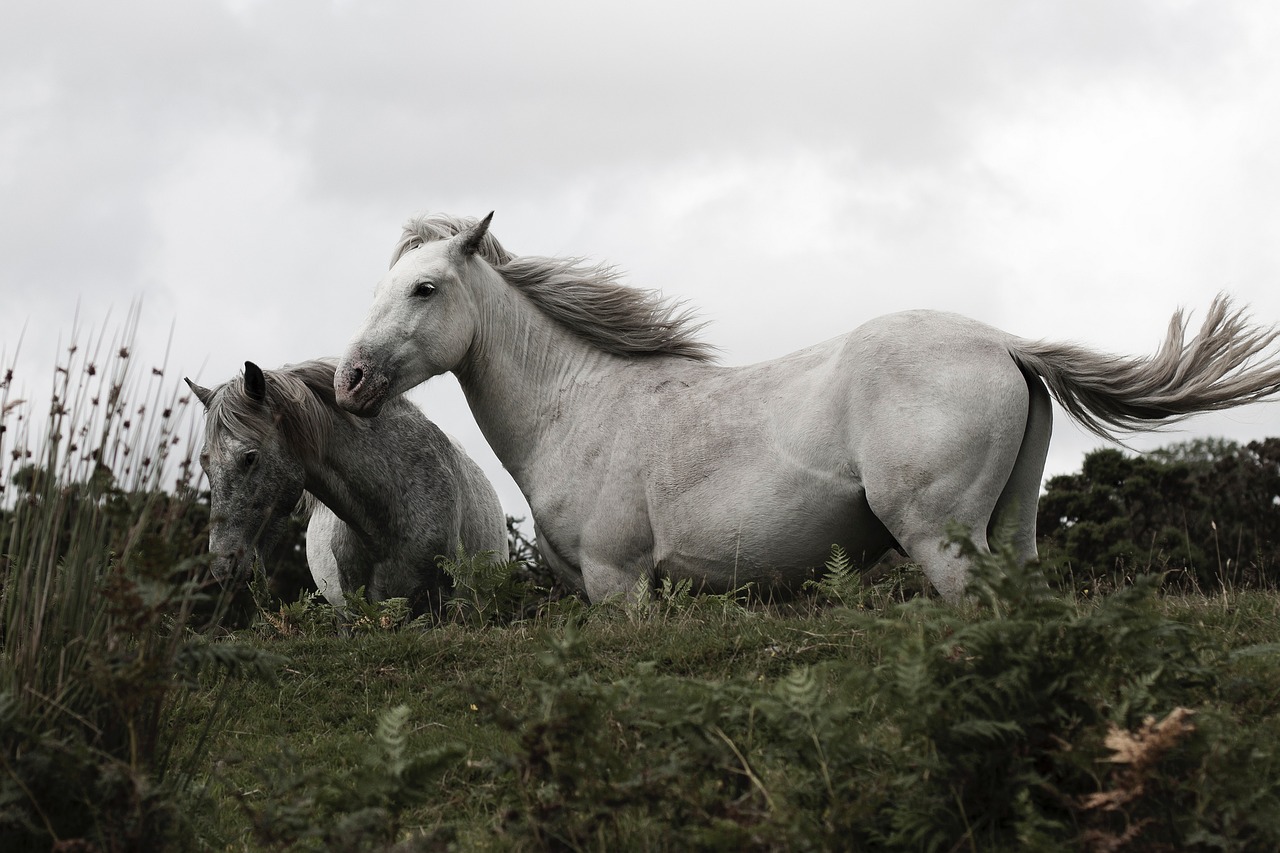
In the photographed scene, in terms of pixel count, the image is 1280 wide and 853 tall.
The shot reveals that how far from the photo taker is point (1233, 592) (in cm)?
657

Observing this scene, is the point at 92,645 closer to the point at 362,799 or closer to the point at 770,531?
the point at 362,799

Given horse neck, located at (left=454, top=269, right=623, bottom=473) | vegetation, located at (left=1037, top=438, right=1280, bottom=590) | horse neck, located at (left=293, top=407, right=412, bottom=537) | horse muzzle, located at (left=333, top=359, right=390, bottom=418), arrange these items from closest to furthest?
1. horse muzzle, located at (left=333, top=359, right=390, bottom=418)
2. horse neck, located at (left=454, top=269, right=623, bottom=473)
3. horse neck, located at (left=293, top=407, right=412, bottom=537)
4. vegetation, located at (left=1037, top=438, right=1280, bottom=590)

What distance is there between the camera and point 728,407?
22.1 ft

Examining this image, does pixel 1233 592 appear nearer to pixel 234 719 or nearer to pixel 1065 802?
pixel 1065 802

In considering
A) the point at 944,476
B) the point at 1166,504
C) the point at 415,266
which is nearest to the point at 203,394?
the point at 415,266

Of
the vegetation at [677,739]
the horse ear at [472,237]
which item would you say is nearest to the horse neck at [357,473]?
the horse ear at [472,237]

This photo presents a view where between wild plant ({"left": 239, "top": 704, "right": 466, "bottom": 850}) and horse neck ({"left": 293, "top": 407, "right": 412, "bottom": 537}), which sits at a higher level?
horse neck ({"left": 293, "top": 407, "right": 412, "bottom": 537})

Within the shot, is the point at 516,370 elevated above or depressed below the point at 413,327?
below

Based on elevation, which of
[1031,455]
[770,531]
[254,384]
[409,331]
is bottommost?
[770,531]

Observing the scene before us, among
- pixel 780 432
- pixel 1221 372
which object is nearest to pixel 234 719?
pixel 780 432

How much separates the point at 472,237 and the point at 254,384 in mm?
1554

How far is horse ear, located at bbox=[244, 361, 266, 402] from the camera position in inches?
288

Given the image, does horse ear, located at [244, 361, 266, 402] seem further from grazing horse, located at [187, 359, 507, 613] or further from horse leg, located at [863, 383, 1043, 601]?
horse leg, located at [863, 383, 1043, 601]

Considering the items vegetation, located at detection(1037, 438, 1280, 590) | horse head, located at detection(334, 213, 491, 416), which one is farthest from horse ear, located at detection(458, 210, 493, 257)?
vegetation, located at detection(1037, 438, 1280, 590)
